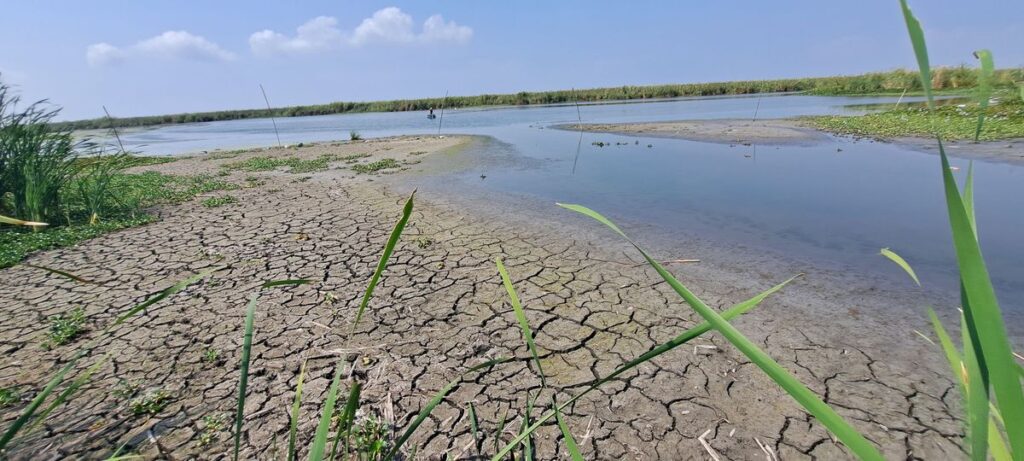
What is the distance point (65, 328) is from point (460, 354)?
3.45 meters

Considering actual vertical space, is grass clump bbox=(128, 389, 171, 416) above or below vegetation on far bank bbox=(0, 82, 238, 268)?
below

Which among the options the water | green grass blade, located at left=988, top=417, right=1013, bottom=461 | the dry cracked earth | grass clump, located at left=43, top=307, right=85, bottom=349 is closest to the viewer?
green grass blade, located at left=988, top=417, right=1013, bottom=461

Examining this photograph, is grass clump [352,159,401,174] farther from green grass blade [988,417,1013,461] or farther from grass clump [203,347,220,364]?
green grass blade [988,417,1013,461]

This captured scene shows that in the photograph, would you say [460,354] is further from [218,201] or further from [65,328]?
[218,201]

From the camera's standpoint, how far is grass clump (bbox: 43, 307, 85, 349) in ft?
12.4

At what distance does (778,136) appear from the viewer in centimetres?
1591

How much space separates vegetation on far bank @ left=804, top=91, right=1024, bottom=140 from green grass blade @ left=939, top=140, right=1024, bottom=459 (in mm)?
15059

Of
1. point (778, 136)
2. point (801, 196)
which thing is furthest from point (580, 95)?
point (801, 196)

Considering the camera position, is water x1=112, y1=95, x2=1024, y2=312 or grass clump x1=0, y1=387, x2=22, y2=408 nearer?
grass clump x1=0, y1=387, x2=22, y2=408

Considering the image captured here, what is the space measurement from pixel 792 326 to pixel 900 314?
3.14ft

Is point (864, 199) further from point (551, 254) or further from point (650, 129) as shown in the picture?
point (650, 129)

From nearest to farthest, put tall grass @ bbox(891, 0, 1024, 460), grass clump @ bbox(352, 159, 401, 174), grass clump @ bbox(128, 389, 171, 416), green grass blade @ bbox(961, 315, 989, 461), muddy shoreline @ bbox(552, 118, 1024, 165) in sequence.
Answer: tall grass @ bbox(891, 0, 1024, 460) → green grass blade @ bbox(961, 315, 989, 461) → grass clump @ bbox(128, 389, 171, 416) → muddy shoreline @ bbox(552, 118, 1024, 165) → grass clump @ bbox(352, 159, 401, 174)

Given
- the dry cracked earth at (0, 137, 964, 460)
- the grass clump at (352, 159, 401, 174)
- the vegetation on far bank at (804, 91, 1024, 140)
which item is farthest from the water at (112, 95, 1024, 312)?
the grass clump at (352, 159, 401, 174)

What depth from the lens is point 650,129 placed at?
20641 millimetres
